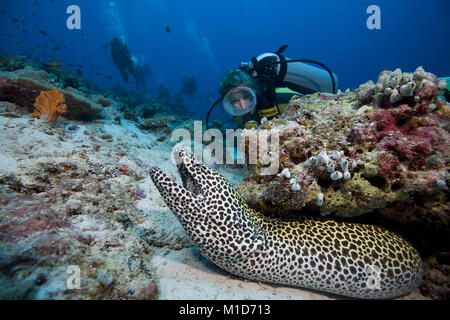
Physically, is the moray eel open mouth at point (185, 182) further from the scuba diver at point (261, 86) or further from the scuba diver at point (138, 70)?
the scuba diver at point (138, 70)

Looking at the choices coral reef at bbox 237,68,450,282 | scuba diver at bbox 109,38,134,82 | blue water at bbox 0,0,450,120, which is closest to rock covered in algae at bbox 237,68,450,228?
coral reef at bbox 237,68,450,282

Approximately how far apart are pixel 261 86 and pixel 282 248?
16.5 feet

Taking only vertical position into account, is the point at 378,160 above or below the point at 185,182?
above

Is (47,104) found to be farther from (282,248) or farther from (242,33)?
(242,33)

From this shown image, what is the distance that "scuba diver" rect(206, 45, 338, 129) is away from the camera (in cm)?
588

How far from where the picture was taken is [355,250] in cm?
255

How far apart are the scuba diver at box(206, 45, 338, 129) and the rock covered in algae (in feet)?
9.08

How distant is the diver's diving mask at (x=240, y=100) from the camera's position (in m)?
5.80

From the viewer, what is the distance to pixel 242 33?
138 meters
